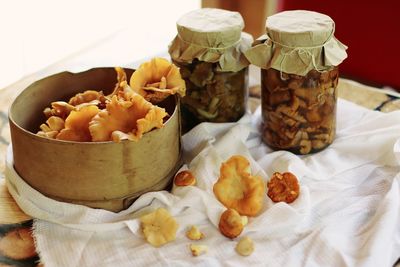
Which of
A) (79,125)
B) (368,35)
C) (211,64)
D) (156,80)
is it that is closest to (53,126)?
(79,125)

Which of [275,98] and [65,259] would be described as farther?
[275,98]

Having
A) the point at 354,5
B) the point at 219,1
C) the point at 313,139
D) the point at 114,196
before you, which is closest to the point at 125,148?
the point at 114,196

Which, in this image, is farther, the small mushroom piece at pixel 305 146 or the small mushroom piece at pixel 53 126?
the small mushroom piece at pixel 305 146

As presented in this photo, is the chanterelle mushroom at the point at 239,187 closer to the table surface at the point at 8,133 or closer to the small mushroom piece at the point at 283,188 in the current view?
the small mushroom piece at the point at 283,188

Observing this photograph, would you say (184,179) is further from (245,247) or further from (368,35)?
(368,35)

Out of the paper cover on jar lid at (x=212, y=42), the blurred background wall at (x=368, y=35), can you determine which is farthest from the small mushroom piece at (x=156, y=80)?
the blurred background wall at (x=368, y=35)

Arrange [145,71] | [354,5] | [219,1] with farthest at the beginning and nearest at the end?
1. [219,1]
2. [354,5]
3. [145,71]

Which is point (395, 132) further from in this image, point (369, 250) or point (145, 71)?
point (145, 71)
